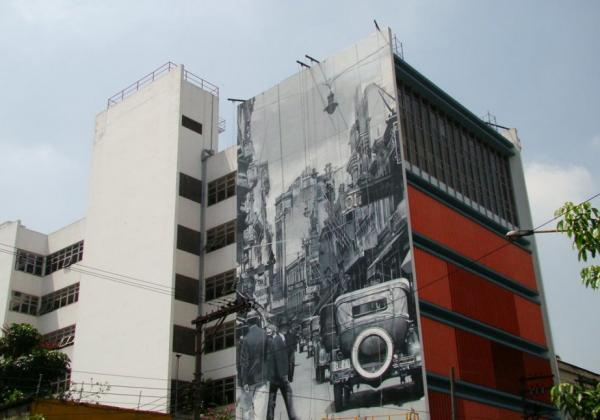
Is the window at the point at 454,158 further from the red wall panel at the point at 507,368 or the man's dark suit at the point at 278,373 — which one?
the man's dark suit at the point at 278,373

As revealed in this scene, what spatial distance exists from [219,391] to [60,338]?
17.6 m

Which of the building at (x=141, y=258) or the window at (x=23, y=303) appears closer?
the building at (x=141, y=258)

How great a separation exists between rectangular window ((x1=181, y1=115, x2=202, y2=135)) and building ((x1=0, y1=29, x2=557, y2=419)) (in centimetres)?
33

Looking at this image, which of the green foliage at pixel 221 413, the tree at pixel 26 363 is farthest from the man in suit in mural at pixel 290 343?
the tree at pixel 26 363

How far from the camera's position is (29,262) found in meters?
65.1

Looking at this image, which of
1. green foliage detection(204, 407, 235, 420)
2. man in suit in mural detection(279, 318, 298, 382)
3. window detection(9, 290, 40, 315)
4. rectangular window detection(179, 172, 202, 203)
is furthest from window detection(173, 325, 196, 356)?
window detection(9, 290, 40, 315)

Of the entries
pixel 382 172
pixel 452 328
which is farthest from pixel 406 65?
pixel 452 328

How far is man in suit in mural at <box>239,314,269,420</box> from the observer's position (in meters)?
46.0

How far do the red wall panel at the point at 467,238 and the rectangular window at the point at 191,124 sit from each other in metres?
19.2

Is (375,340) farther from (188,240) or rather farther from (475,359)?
(188,240)

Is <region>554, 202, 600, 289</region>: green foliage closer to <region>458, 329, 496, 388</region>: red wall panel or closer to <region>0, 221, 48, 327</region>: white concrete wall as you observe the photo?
<region>458, 329, 496, 388</region>: red wall panel

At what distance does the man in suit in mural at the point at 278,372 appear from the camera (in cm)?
4470

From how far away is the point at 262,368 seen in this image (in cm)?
4691

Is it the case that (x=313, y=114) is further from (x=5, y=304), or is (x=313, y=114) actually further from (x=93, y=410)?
(x=5, y=304)
